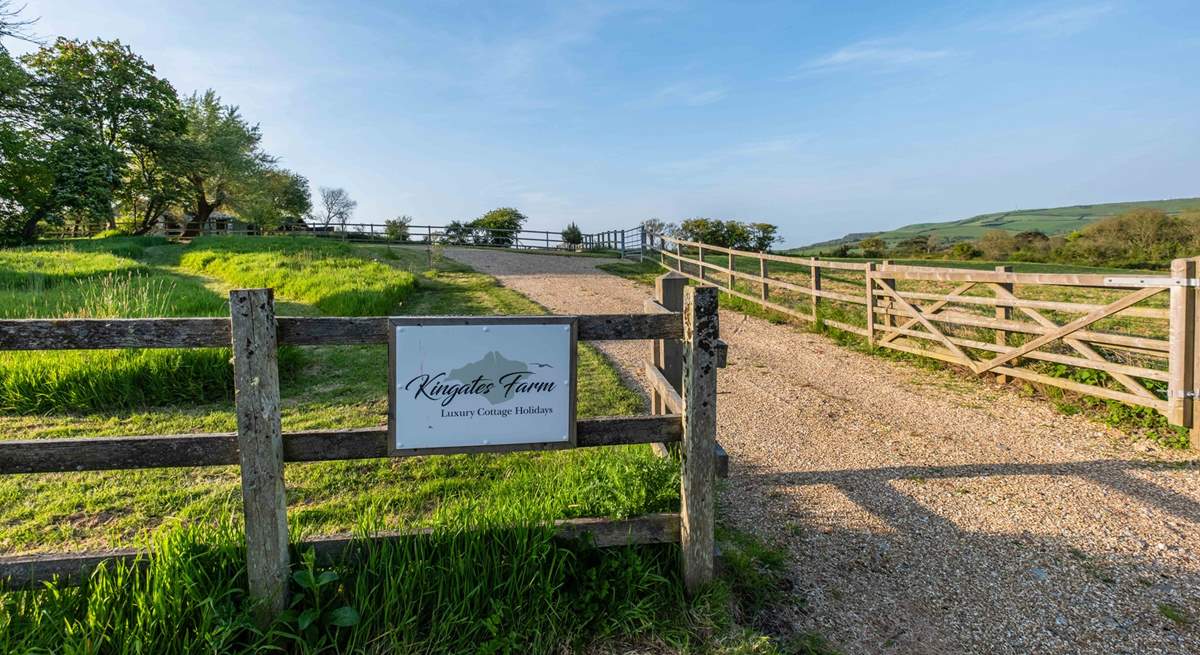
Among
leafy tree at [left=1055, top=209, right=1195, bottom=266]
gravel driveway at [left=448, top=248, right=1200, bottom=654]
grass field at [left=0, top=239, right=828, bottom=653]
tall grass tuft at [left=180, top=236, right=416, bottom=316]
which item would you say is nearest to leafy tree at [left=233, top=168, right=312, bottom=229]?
tall grass tuft at [left=180, top=236, right=416, bottom=316]

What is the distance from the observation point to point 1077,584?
296cm

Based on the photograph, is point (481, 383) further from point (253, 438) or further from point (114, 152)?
point (114, 152)

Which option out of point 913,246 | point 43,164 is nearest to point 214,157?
point 43,164

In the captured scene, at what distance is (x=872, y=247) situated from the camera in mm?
35812

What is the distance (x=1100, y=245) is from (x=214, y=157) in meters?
49.2

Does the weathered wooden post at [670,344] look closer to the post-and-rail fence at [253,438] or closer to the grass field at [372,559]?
the grass field at [372,559]

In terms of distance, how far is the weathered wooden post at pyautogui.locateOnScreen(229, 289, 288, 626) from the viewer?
2242 millimetres

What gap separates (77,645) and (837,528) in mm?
3712

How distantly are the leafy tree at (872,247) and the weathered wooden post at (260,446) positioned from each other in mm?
35707

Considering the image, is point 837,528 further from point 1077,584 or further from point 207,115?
point 207,115

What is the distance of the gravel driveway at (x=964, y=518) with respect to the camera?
2.69 m

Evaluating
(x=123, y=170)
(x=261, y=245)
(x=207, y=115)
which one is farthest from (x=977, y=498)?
(x=207, y=115)

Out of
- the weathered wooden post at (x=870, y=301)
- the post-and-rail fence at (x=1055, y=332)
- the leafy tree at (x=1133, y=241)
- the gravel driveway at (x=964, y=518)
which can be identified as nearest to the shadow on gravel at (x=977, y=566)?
the gravel driveway at (x=964, y=518)

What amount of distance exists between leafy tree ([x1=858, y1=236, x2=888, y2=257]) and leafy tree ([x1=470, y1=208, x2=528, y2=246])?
21759mm
